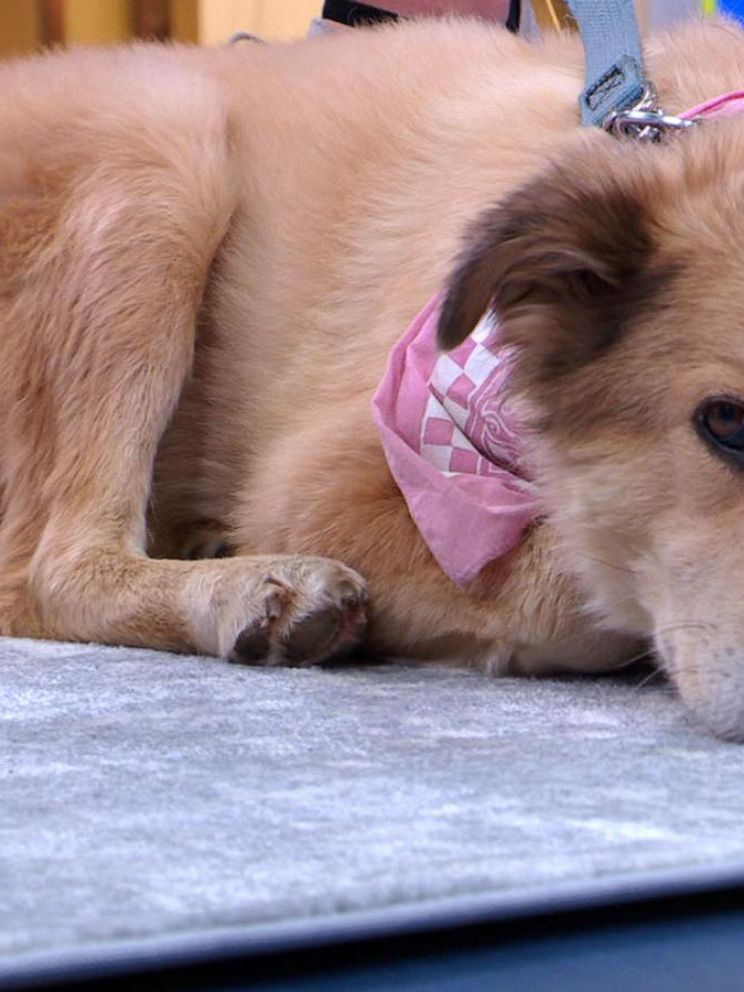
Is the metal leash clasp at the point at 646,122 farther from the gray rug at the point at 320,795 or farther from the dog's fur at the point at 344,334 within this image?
the gray rug at the point at 320,795

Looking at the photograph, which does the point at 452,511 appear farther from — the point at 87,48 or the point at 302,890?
the point at 87,48

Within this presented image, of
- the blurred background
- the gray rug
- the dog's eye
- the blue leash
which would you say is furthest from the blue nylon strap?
the blurred background

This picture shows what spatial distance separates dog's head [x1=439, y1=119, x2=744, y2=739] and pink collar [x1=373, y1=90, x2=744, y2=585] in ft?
0.20

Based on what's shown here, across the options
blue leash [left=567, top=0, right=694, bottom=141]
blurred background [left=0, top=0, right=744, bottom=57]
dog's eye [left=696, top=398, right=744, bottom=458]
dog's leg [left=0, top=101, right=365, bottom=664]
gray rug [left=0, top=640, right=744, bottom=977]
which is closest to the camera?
gray rug [left=0, top=640, right=744, bottom=977]

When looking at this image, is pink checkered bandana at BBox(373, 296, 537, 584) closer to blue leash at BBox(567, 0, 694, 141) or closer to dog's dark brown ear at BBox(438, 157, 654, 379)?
dog's dark brown ear at BBox(438, 157, 654, 379)

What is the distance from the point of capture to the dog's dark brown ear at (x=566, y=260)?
1858 millimetres

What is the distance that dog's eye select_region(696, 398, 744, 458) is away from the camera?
1.66 metres

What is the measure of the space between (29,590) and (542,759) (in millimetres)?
1162

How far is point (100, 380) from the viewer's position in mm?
2439

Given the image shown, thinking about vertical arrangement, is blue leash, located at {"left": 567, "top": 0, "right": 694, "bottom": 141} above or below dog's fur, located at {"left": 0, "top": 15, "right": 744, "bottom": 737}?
above

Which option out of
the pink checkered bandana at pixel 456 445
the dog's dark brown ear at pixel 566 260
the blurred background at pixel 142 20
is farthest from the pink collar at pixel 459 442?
the blurred background at pixel 142 20

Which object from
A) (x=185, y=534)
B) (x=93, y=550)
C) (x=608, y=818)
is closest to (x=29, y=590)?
(x=93, y=550)

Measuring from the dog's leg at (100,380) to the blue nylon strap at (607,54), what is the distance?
66 cm

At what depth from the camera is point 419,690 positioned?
1.90 metres
